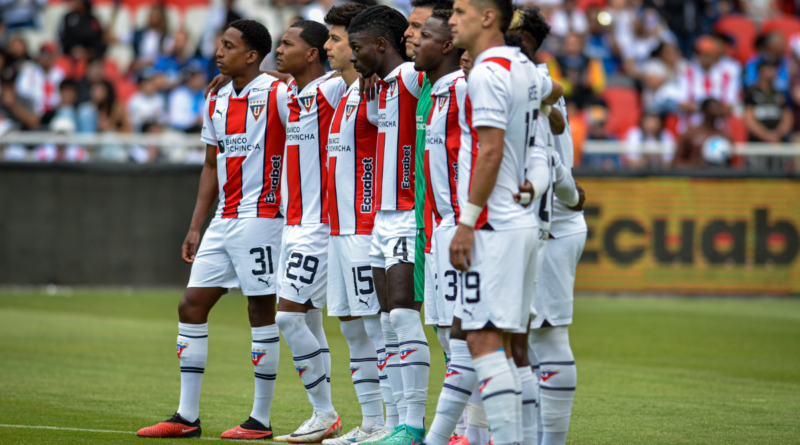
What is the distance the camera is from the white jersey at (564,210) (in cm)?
573

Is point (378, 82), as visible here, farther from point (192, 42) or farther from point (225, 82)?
point (192, 42)

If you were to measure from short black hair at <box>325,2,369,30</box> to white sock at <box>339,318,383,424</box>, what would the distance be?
1.94m

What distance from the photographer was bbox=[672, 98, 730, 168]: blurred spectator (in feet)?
51.3

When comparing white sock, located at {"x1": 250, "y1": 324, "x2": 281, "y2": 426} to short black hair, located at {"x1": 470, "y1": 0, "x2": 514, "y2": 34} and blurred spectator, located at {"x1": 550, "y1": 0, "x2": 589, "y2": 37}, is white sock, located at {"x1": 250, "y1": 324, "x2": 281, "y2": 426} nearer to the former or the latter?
short black hair, located at {"x1": 470, "y1": 0, "x2": 514, "y2": 34}

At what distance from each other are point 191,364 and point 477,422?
6.23 ft

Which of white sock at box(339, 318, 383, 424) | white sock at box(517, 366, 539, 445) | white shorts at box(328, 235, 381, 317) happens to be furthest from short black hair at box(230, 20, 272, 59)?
white sock at box(517, 366, 539, 445)

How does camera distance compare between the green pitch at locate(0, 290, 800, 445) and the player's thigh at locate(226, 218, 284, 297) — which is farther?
the green pitch at locate(0, 290, 800, 445)

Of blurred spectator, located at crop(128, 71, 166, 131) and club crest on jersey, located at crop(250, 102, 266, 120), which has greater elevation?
blurred spectator, located at crop(128, 71, 166, 131)

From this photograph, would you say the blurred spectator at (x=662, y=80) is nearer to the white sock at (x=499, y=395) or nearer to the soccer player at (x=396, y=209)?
the soccer player at (x=396, y=209)

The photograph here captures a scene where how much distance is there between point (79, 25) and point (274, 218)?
14382mm

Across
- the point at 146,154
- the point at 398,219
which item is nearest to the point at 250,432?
the point at 398,219

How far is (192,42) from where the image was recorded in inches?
811

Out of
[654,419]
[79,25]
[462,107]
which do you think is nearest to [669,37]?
[79,25]

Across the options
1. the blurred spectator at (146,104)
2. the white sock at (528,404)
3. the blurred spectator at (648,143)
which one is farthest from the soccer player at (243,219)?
the blurred spectator at (146,104)
